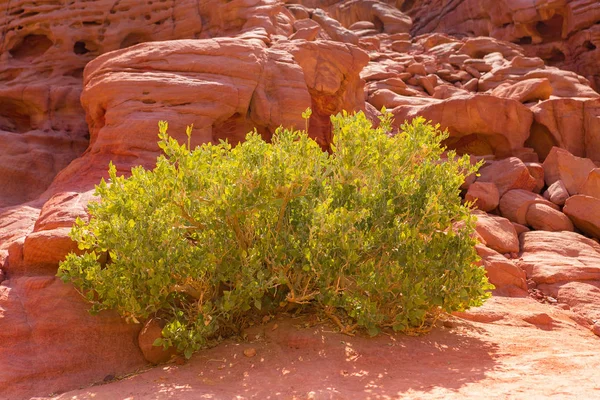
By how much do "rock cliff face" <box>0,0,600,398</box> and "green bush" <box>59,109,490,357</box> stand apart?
0.99 m

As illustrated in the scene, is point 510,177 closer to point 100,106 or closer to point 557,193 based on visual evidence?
point 557,193

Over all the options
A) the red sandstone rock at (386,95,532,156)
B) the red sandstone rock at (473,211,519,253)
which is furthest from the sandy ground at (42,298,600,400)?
the red sandstone rock at (386,95,532,156)

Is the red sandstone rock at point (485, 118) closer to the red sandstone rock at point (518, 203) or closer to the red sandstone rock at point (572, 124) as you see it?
the red sandstone rock at point (572, 124)

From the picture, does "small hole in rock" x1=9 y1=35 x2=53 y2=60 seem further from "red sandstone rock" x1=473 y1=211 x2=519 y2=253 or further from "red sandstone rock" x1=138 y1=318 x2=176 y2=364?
"red sandstone rock" x1=473 y1=211 x2=519 y2=253

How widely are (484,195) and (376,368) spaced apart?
777 cm

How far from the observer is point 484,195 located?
1296cm

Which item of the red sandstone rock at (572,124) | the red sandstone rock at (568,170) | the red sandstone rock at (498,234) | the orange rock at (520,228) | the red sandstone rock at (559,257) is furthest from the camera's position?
the red sandstone rock at (572,124)

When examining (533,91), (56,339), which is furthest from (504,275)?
(533,91)

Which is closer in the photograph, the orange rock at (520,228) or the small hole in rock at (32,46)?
the orange rock at (520,228)

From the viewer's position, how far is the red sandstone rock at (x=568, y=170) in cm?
1377

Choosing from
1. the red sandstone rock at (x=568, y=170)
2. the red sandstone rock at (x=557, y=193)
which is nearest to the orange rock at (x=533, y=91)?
the red sandstone rock at (x=568, y=170)

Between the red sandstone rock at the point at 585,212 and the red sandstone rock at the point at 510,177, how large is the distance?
3.78ft

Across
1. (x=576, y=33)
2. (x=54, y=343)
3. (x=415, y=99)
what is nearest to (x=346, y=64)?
(x=415, y=99)

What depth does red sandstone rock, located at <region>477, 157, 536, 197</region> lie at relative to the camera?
535 inches
